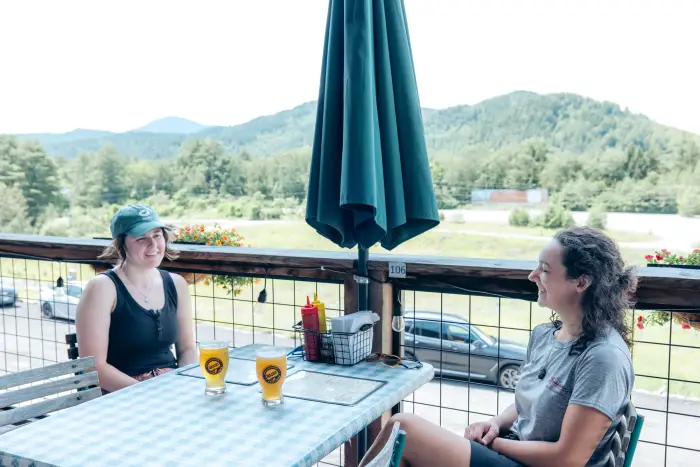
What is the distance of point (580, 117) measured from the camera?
88.7 ft

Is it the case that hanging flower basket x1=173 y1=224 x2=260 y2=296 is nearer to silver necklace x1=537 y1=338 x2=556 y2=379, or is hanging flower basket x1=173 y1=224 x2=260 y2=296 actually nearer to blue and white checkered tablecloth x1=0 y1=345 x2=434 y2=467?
blue and white checkered tablecloth x1=0 y1=345 x2=434 y2=467

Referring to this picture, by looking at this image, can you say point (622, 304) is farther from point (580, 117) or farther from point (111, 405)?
point (580, 117)

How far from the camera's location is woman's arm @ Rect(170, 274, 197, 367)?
2.39 m

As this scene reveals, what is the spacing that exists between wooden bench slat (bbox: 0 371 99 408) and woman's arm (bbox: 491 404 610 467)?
1.32 m

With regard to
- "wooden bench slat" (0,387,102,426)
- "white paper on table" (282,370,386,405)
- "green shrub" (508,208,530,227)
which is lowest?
"green shrub" (508,208,530,227)

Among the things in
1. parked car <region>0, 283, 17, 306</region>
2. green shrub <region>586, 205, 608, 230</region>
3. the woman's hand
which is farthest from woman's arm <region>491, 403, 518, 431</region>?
green shrub <region>586, 205, 608, 230</region>

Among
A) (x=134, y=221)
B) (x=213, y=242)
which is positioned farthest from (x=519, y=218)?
(x=134, y=221)

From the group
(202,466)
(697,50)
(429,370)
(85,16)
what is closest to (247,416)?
(202,466)

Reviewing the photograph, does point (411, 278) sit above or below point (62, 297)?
above

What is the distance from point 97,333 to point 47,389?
0.27 m

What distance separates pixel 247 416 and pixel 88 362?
0.73 metres

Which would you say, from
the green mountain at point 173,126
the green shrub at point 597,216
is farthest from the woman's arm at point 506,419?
the green mountain at point 173,126

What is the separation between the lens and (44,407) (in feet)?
6.08

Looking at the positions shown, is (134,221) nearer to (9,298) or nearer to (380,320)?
(380,320)
